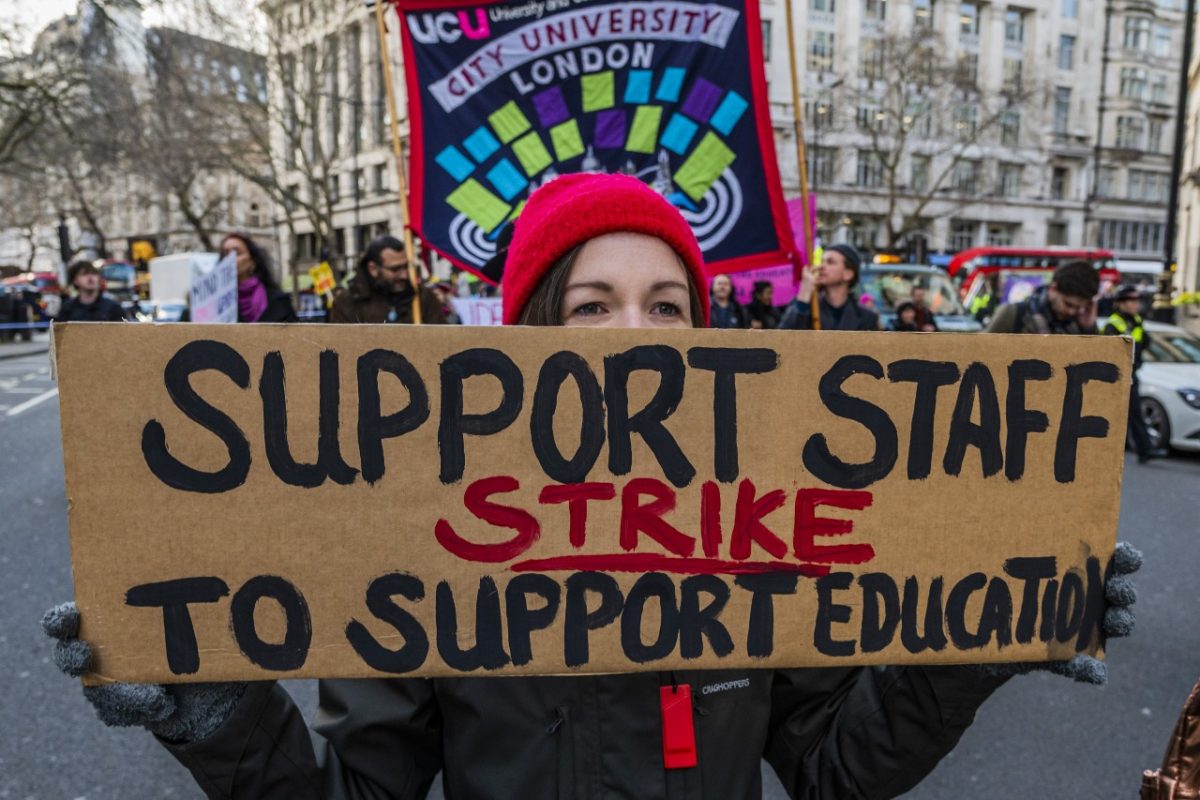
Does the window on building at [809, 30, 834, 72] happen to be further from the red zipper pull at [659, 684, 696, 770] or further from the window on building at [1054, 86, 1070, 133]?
the red zipper pull at [659, 684, 696, 770]

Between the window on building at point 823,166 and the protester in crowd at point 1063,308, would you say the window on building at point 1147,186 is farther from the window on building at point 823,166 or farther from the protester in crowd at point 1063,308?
the protester in crowd at point 1063,308

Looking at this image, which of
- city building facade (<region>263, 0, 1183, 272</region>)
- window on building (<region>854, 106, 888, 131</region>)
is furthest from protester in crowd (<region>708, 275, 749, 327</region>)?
city building facade (<region>263, 0, 1183, 272</region>)

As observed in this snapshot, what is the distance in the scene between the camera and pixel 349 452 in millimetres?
1089

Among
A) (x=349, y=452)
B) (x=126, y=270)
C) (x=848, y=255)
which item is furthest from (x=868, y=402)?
(x=126, y=270)

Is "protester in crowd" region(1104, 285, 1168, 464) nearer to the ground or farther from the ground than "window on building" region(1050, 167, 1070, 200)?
nearer to the ground

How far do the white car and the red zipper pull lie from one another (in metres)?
9.40

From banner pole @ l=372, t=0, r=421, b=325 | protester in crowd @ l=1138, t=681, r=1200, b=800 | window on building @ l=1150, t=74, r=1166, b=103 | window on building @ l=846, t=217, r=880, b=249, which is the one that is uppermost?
window on building @ l=1150, t=74, r=1166, b=103

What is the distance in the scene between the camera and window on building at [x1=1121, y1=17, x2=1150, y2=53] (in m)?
52.4

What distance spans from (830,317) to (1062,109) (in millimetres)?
55167

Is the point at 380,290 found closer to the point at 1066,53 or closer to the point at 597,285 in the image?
the point at 597,285

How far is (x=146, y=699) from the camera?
40.3 inches

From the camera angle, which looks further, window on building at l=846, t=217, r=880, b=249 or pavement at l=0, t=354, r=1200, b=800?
window on building at l=846, t=217, r=880, b=249

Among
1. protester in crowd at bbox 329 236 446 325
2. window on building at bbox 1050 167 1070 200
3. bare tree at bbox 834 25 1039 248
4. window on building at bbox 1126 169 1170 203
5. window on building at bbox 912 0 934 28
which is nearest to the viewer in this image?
protester in crowd at bbox 329 236 446 325

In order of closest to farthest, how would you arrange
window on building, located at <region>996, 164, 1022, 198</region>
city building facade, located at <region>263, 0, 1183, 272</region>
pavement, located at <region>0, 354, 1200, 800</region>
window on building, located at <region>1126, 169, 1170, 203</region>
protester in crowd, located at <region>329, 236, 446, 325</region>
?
pavement, located at <region>0, 354, 1200, 800</region>, protester in crowd, located at <region>329, 236, 446, 325</region>, city building facade, located at <region>263, 0, 1183, 272</region>, window on building, located at <region>996, 164, 1022, 198</region>, window on building, located at <region>1126, 169, 1170, 203</region>
